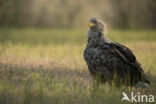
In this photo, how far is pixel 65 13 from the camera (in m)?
20.1

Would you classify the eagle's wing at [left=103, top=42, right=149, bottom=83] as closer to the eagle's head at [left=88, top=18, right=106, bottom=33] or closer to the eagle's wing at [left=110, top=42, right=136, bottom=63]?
the eagle's wing at [left=110, top=42, right=136, bottom=63]

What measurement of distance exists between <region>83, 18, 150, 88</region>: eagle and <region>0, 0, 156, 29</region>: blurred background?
1433 centimetres

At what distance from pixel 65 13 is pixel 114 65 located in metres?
15.0

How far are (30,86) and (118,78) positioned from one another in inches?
61.0

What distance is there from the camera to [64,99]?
Answer: 443 cm

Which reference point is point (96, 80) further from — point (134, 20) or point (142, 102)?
point (134, 20)

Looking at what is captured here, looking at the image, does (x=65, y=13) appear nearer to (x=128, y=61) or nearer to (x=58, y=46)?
(x=58, y=46)

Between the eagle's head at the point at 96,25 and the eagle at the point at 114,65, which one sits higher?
the eagle's head at the point at 96,25

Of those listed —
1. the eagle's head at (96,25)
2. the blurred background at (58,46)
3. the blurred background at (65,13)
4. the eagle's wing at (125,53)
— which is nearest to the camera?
the blurred background at (58,46)

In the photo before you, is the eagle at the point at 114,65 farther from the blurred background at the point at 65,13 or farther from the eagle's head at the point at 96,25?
the blurred background at the point at 65,13

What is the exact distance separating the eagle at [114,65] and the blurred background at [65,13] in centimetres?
1433

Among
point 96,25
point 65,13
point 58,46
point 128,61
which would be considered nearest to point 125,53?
point 128,61

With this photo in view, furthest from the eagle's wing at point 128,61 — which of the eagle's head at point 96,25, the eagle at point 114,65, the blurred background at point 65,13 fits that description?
the blurred background at point 65,13

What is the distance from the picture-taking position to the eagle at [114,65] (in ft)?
17.8
